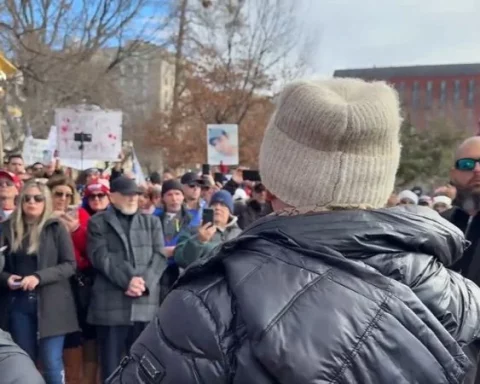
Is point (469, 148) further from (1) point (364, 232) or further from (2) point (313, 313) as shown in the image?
(2) point (313, 313)

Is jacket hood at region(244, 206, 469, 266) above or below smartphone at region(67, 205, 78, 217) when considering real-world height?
above

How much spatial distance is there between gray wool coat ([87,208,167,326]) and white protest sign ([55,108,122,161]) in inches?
205

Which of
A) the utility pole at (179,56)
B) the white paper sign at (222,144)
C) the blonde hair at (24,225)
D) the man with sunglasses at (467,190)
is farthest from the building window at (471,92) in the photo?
the man with sunglasses at (467,190)

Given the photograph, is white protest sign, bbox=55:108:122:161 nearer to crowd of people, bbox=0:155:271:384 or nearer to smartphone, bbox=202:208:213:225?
crowd of people, bbox=0:155:271:384

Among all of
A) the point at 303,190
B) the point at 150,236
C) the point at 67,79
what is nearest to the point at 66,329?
the point at 150,236

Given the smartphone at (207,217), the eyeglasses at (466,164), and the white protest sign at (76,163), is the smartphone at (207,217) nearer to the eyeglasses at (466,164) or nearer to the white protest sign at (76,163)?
the eyeglasses at (466,164)

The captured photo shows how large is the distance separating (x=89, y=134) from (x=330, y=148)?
9518mm

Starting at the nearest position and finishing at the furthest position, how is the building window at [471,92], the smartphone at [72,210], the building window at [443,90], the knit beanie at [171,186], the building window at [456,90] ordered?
the smartphone at [72,210], the knit beanie at [171,186], the building window at [471,92], the building window at [456,90], the building window at [443,90]

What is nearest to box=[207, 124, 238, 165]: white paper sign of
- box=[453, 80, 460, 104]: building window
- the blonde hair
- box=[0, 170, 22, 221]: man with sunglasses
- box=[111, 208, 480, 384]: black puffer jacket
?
box=[0, 170, 22, 221]: man with sunglasses

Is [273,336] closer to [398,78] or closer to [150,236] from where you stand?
[150,236]

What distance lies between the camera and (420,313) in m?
1.19

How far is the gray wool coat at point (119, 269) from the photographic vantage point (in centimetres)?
514

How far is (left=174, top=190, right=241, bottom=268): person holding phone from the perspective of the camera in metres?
5.13

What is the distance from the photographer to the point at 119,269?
202 inches
